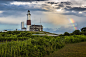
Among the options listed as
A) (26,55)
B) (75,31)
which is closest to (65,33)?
(75,31)

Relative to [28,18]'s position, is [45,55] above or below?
below

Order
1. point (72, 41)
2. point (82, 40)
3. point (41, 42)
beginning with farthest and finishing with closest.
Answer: point (82, 40)
point (72, 41)
point (41, 42)

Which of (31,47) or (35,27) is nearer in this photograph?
(31,47)

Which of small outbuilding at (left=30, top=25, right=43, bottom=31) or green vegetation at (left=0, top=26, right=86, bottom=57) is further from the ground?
small outbuilding at (left=30, top=25, right=43, bottom=31)

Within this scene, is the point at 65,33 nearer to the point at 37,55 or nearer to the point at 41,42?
the point at 41,42

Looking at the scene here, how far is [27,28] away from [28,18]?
431 centimetres

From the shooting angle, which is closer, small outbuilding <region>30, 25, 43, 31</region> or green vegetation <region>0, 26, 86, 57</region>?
green vegetation <region>0, 26, 86, 57</region>

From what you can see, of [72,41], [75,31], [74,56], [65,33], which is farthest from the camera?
[75,31]

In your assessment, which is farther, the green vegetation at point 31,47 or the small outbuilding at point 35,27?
the small outbuilding at point 35,27

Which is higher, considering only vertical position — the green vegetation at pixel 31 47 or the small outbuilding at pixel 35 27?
A: the small outbuilding at pixel 35 27

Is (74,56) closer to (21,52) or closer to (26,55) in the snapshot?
(26,55)

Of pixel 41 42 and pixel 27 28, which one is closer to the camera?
pixel 41 42

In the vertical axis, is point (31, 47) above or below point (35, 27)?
below

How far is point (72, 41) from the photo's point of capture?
51.2 ft
